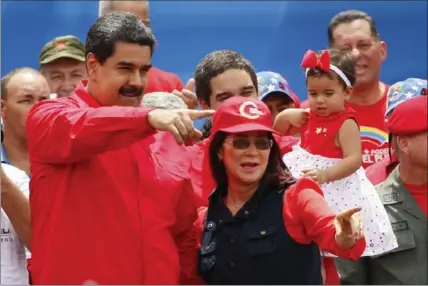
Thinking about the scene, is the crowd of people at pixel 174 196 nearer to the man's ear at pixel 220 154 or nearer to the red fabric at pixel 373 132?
the man's ear at pixel 220 154

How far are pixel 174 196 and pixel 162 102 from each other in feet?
1.31

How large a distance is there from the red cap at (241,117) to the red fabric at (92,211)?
24 cm

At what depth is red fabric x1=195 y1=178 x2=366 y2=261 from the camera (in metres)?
3.13

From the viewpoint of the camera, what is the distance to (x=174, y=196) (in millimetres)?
3426

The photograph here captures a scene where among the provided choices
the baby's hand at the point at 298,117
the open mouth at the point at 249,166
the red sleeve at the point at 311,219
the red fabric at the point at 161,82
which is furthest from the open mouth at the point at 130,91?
the red fabric at the point at 161,82

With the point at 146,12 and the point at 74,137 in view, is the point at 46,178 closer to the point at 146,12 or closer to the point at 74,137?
the point at 74,137

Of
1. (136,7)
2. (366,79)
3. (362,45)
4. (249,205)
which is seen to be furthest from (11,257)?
(362,45)

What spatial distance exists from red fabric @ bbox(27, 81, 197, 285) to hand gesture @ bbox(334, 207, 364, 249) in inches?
20.9

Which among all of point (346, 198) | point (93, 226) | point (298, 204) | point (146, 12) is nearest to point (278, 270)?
point (298, 204)

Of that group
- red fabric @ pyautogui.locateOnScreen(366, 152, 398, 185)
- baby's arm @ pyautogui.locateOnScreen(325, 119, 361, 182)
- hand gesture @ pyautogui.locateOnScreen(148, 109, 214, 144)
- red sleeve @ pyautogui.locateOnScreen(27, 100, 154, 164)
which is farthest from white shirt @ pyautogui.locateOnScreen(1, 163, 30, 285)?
red fabric @ pyautogui.locateOnScreen(366, 152, 398, 185)

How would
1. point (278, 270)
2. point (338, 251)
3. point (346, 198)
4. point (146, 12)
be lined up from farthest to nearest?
point (146, 12) < point (346, 198) < point (278, 270) < point (338, 251)

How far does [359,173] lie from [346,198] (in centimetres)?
10

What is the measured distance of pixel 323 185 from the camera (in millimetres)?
4039

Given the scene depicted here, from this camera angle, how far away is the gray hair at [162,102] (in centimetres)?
369
